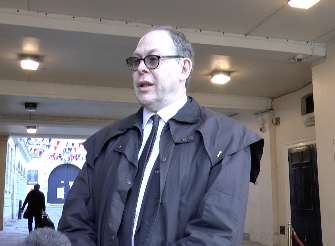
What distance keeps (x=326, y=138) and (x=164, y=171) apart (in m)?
5.07

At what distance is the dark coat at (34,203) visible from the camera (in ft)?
41.0

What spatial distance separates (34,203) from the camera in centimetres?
1261

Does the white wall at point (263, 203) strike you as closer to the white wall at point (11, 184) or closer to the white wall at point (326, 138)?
the white wall at point (326, 138)

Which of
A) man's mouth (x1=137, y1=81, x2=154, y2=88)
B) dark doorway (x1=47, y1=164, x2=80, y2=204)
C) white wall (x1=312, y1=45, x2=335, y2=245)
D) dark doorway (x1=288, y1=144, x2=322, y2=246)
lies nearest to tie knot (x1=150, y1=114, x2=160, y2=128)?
man's mouth (x1=137, y1=81, x2=154, y2=88)

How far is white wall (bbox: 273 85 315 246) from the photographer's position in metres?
9.04

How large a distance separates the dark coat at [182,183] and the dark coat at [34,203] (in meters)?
11.4

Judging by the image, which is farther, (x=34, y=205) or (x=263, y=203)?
(x=34, y=205)

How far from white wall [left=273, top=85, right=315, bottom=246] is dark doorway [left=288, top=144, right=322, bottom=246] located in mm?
216

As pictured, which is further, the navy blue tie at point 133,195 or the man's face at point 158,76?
the man's face at point 158,76

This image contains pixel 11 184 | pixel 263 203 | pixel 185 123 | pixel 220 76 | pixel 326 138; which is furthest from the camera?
pixel 11 184

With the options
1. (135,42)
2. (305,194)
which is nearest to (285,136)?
(305,194)

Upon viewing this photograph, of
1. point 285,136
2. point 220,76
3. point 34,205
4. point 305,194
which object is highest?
point 220,76

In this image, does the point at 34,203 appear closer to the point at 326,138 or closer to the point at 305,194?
the point at 305,194

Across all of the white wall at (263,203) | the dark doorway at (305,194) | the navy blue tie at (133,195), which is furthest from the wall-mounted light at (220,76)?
the navy blue tie at (133,195)
